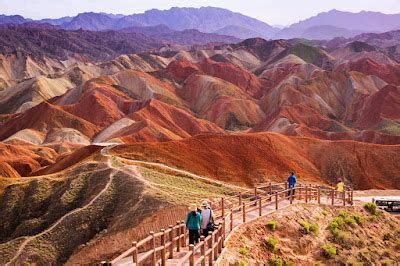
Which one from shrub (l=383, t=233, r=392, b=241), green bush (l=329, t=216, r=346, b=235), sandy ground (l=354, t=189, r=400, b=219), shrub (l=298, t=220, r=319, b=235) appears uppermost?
shrub (l=298, t=220, r=319, b=235)

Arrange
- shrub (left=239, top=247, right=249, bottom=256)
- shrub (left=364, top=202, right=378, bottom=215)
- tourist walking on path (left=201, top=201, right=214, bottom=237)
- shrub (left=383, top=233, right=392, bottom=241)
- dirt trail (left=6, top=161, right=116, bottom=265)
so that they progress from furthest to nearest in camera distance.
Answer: shrub (left=364, top=202, right=378, bottom=215)
dirt trail (left=6, top=161, right=116, bottom=265)
shrub (left=383, top=233, right=392, bottom=241)
shrub (left=239, top=247, right=249, bottom=256)
tourist walking on path (left=201, top=201, right=214, bottom=237)

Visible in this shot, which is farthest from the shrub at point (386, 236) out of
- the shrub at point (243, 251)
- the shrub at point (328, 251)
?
the shrub at point (243, 251)

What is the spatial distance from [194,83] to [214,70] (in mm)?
24832

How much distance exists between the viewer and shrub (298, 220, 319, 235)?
2531 centimetres

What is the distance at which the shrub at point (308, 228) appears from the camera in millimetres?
25312

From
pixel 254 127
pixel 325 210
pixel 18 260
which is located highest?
pixel 325 210

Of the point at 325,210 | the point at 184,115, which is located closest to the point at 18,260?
the point at 325,210

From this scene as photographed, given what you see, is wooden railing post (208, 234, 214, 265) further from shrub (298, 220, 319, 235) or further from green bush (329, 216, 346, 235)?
green bush (329, 216, 346, 235)

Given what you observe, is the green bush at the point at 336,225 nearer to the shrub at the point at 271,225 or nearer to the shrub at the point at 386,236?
the shrub at the point at 386,236

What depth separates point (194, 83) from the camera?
142 meters

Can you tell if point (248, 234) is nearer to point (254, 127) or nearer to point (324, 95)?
point (254, 127)

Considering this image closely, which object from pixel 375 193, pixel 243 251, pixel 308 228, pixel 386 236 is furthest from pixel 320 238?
pixel 375 193

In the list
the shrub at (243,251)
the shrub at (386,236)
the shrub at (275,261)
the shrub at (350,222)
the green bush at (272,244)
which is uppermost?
the shrub at (243,251)

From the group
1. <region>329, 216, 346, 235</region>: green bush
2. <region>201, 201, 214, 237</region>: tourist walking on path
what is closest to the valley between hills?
<region>329, 216, 346, 235</region>: green bush
